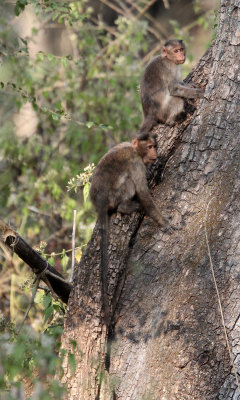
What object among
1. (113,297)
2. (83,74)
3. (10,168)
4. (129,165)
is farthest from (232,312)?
(83,74)

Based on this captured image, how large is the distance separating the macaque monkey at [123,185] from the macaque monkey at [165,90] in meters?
0.29

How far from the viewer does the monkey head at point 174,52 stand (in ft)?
19.6

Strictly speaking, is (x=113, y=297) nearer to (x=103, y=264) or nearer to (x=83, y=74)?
(x=103, y=264)

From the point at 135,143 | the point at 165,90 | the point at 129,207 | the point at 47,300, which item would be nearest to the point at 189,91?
the point at 135,143

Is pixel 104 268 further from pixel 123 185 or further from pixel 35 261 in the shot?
pixel 123 185

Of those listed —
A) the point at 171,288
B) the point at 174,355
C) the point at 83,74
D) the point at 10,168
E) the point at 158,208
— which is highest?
the point at 83,74

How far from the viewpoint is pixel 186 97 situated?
16.3 ft

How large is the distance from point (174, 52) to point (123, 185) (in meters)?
1.65

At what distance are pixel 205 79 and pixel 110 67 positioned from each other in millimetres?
6594

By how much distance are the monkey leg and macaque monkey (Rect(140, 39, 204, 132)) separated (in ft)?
2.22

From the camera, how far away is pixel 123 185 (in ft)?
16.5

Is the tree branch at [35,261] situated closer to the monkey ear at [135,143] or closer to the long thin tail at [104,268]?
the long thin tail at [104,268]

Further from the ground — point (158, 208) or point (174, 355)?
point (158, 208)

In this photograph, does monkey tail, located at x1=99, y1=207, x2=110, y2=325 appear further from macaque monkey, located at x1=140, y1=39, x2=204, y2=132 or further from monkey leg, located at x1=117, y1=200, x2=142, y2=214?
macaque monkey, located at x1=140, y1=39, x2=204, y2=132
